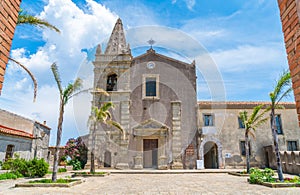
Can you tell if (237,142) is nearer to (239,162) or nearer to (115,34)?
(239,162)

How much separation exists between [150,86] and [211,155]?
8.86 metres

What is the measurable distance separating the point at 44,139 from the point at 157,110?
430 inches

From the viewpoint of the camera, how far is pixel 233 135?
1983 cm

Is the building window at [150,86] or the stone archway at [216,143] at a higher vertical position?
the building window at [150,86]

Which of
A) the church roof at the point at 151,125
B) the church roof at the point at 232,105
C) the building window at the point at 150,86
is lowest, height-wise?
the church roof at the point at 151,125

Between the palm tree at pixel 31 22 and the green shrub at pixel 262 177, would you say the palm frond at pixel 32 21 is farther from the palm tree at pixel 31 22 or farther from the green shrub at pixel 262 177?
the green shrub at pixel 262 177

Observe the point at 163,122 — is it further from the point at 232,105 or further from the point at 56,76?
the point at 56,76

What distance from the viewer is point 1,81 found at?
286 centimetres

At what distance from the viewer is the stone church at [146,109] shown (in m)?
18.8

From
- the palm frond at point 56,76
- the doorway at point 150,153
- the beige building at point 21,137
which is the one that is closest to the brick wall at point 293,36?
the palm frond at point 56,76

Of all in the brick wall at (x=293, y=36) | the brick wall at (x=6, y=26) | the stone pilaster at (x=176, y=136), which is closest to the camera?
the brick wall at (x=293, y=36)

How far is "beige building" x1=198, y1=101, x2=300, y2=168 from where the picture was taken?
19.3 meters

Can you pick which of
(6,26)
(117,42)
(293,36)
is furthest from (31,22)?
(117,42)

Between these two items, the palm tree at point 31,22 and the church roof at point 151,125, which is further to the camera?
the church roof at point 151,125
